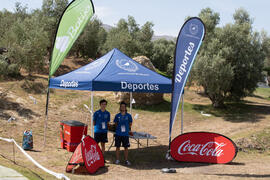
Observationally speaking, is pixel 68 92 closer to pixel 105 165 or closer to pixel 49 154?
pixel 49 154

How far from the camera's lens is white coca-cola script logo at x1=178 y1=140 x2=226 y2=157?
8.88 m

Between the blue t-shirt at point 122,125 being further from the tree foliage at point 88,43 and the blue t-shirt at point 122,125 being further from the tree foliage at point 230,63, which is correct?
the tree foliage at point 88,43

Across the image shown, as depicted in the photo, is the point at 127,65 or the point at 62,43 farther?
the point at 127,65

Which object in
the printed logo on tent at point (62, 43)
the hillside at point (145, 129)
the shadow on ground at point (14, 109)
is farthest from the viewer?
the shadow on ground at point (14, 109)

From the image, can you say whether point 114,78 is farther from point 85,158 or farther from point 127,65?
point 85,158

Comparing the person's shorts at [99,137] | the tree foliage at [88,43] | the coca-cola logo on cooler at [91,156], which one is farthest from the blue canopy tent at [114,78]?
the tree foliage at [88,43]

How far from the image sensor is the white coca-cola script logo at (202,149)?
888 centimetres

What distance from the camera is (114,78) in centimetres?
908

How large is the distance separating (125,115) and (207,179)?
293 centimetres

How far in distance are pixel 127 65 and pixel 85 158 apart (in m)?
3.98

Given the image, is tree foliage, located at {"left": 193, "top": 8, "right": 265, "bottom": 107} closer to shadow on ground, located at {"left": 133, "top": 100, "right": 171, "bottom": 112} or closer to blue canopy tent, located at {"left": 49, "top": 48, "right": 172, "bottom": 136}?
shadow on ground, located at {"left": 133, "top": 100, "right": 171, "bottom": 112}

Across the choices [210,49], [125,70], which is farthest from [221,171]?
[210,49]

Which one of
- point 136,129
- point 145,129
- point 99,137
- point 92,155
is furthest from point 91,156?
point 145,129

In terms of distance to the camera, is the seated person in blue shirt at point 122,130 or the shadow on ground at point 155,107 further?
the shadow on ground at point 155,107
